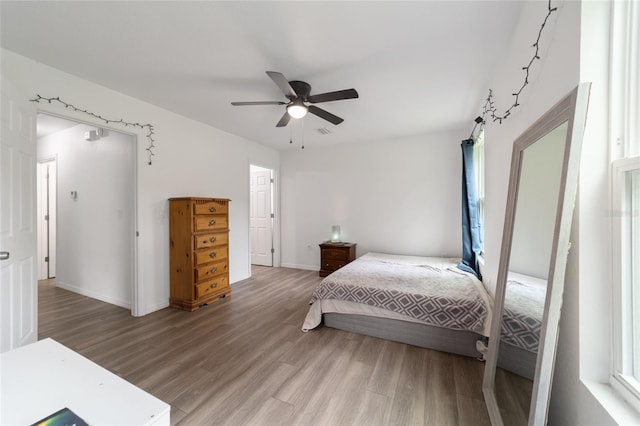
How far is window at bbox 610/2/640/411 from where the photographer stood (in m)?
0.79

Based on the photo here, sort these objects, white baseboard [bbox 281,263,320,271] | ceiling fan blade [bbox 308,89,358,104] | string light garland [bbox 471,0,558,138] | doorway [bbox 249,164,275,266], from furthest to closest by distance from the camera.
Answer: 1. doorway [bbox 249,164,275,266]
2. white baseboard [bbox 281,263,320,271]
3. ceiling fan blade [bbox 308,89,358,104]
4. string light garland [bbox 471,0,558,138]

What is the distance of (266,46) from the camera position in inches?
73.9

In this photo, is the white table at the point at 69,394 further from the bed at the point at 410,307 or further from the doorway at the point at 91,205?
the doorway at the point at 91,205

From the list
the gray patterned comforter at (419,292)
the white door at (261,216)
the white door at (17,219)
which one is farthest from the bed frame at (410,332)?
the white door at (261,216)

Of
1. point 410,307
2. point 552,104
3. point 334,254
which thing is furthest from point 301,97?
point 334,254

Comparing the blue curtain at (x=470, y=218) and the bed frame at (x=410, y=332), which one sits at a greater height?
the blue curtain at (x=470, y=218)

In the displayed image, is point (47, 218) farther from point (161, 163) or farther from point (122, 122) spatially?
point (122, 122)

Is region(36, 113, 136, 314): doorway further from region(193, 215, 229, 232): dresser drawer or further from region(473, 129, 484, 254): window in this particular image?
region(473, 129, 484, 254): window

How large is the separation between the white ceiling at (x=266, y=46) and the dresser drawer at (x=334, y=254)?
2477 mm

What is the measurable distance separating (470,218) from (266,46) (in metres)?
3.06

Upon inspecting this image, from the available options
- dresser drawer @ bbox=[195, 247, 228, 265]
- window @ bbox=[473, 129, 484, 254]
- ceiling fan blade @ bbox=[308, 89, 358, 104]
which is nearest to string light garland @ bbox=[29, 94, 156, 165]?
dresser drawer @ bbox=[195, 247, 228, 265]

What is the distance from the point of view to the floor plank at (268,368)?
1.48 meters

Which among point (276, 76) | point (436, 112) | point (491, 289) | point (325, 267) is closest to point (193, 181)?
point (276, 76)

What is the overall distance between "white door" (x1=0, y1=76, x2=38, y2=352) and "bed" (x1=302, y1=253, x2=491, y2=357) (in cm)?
231
